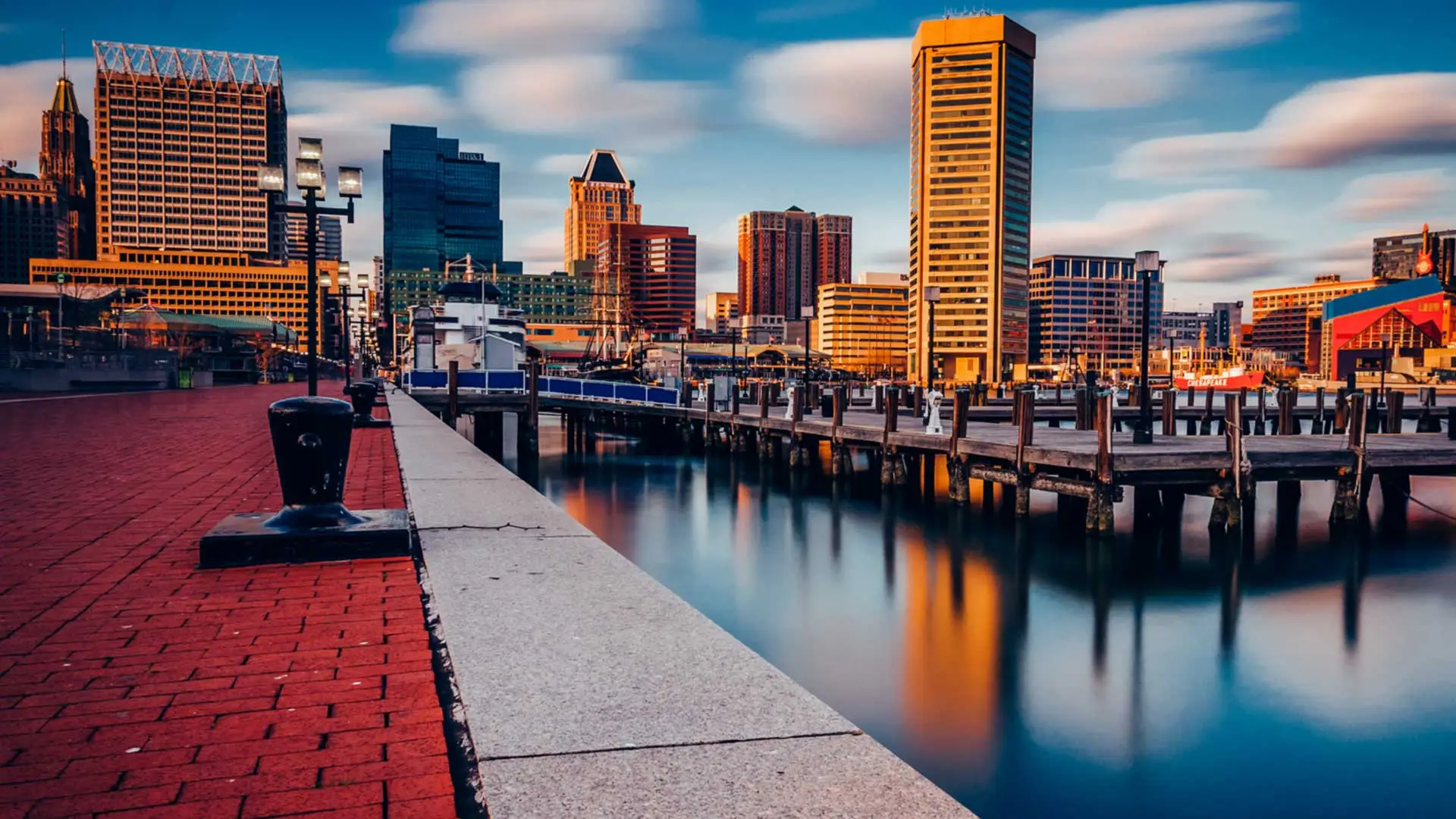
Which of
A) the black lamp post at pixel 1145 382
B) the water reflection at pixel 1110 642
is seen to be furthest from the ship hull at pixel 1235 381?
the water reflection at pixel 1110 642

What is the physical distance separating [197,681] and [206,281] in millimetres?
193467

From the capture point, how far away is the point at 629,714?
338cm

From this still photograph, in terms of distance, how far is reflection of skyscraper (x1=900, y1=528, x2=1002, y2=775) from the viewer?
8.45 m

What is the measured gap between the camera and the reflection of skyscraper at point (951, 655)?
845cm

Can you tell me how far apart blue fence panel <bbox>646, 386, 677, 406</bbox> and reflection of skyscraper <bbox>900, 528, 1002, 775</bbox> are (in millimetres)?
22499

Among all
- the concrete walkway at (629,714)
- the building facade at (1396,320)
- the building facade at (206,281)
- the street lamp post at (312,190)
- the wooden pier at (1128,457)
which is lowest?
the wooden pier at (1128,457)

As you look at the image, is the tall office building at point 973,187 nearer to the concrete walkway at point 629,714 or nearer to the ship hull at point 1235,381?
the ship hull at point 1235,381

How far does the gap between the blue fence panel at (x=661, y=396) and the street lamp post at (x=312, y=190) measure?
80.6 feet

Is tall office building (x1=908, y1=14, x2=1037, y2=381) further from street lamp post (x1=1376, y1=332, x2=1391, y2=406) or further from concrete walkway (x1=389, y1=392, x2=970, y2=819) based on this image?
concrete walkway (x1=389, y1=392, x2=970, y2=819)

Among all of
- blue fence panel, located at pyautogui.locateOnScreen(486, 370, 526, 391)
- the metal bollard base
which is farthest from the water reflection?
blue fence panel, located at pyautogui.locateOnScreen(486, 370, 526, 391)

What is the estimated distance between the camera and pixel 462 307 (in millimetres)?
56969

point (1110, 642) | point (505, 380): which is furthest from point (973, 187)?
point (1110, 642)

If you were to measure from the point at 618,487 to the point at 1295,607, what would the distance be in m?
19.1

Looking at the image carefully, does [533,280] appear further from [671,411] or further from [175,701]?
[175,701]
